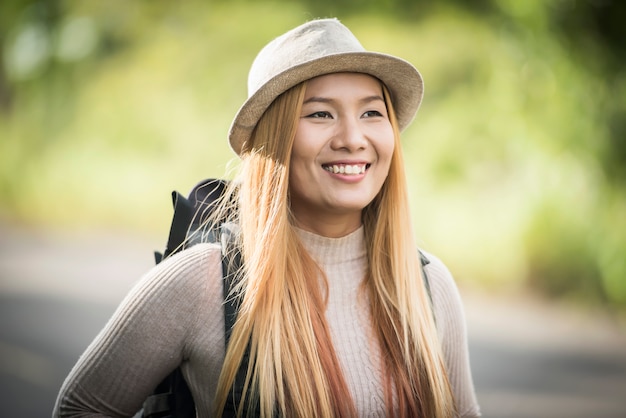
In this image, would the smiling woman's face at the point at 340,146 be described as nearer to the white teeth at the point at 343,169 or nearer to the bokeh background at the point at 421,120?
the white teeth at the point at 343,169

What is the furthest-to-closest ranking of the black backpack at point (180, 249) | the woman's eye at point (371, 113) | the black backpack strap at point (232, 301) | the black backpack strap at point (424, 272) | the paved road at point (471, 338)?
the paved road at point (471, 338) → the black backpack strap at point (424, 272) → the woman's eye at point (371, 113) → the black backpack at point (180, 249) → the black backpack strap at point (232, 301)

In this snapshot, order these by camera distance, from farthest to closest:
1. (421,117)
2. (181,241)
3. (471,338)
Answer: (421,117)
(471,338)
(181,241)

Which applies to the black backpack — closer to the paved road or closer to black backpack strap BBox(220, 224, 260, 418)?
black backpack strap BBox(220, 224, 260, 418)

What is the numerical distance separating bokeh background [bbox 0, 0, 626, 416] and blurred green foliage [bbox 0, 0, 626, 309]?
19 millimetres

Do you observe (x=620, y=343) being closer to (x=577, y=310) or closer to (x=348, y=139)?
(x=577, y=310)

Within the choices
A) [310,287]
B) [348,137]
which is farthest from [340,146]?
[310,287]

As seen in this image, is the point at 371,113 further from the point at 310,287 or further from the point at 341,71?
the point at 310,287

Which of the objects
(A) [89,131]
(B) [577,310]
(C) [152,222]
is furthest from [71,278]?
(B) [577,310]

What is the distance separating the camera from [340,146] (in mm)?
2035

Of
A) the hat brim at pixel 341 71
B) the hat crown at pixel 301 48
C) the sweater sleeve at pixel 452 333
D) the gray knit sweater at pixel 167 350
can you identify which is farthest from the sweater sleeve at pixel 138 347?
the sweater sleeve at pixel 452 333

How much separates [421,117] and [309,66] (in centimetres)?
719

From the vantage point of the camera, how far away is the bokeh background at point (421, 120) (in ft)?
26.0

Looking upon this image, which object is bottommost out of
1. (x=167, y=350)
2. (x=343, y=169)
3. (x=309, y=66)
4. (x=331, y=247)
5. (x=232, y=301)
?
(x=167, y=350)

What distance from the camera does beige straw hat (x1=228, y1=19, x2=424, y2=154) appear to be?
6.59 feet
